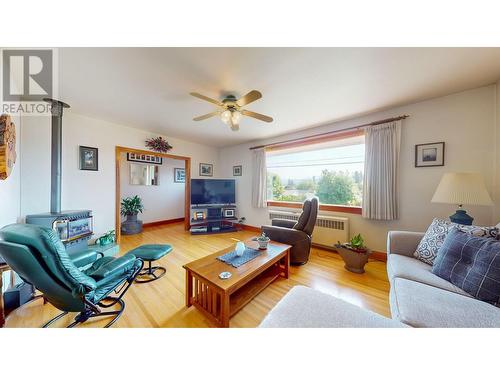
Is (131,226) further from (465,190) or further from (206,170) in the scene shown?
(465,190)

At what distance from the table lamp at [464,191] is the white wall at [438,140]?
0.58m

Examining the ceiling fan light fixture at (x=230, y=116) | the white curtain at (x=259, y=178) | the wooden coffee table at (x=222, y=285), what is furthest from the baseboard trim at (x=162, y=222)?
the ceiling fan light fixture at (x=230, y=116)

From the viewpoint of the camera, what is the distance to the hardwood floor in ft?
4.26

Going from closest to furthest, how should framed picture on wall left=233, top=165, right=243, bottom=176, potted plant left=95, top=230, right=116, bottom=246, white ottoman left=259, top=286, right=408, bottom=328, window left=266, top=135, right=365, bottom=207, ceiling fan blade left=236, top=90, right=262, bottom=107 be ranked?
white ottoman left=259, top=286, right=408, bottom=328
ceiling fan blade left=236, top=90, right=262, bottom=107
potted plant left=95, top=230, right=116, bottom=246
window left=266, top=135, right=365, bottom=207
framed picture on wall left=233, top=165, right=243, bottom=176

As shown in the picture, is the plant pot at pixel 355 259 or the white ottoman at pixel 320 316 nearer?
the white ottoman at pixel 320 316

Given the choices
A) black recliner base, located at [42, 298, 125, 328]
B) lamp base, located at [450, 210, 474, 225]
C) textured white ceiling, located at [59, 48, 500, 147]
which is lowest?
black recliner base, located at [42, 298, 125, 328]

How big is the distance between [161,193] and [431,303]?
5325 millimetres

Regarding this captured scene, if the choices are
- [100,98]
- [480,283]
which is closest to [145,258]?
[100,98]

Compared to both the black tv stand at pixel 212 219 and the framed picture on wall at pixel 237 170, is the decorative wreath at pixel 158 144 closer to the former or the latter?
the black tv stand at pixel 212 219

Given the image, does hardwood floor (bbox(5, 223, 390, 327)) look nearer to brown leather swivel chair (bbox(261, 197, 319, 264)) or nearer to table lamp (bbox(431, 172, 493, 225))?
brown leather swivel chair (bbox(261, 197, 319, 264))

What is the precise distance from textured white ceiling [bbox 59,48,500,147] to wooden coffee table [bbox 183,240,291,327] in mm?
1803

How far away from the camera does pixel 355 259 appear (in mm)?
2057

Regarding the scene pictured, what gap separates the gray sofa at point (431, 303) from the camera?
2.63ft

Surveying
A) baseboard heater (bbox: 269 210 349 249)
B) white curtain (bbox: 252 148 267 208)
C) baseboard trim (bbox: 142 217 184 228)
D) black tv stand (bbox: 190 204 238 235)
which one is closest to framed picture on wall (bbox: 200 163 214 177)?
black tv stand (bbox: 190 204 238 235)
